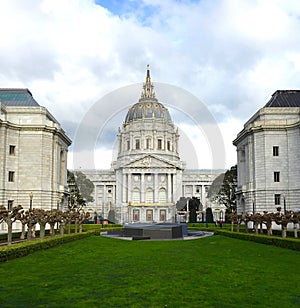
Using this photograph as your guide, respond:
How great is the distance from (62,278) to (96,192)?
101216mm

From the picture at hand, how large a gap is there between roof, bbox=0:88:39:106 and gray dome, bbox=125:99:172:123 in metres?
71.1

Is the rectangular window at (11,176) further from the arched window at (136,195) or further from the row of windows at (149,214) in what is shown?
the arched window at (136,195)

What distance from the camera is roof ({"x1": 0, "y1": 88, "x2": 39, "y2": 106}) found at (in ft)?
179

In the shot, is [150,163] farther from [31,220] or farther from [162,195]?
[31,220]

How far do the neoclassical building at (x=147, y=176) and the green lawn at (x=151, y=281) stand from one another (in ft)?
257

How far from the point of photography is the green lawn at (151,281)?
36.5 feet

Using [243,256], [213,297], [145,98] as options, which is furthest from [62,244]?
[145,98]

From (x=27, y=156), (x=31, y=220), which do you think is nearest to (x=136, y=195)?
(x=27, y=156)

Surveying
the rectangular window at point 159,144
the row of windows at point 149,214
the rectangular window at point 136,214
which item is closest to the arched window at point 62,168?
the rectangular window at point 136,214

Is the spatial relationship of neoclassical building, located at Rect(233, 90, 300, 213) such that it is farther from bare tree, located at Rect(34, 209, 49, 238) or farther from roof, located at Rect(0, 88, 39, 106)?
roof, located at Rect(0, 88, 39, 106)

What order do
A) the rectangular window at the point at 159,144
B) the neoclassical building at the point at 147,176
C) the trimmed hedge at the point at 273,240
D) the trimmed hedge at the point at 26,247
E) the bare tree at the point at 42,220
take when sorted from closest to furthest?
the trimmed hedge at the point at 26,247 < the trimmed hedge at the point at 273,240 < the bare tree at the point at 42,220 < the neoclassical building at the point at 147,176 < the rectangular window at the point at 159,144

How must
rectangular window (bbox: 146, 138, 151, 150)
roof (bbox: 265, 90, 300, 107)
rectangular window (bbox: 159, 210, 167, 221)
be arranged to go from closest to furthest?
roof (bbox: 265, 90, 300, 107) → rectangular window (bbox: 159, 210, 167, 221) → rectangular window (bbox: 146, 138, 151, 150)

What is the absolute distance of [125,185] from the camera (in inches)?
4269

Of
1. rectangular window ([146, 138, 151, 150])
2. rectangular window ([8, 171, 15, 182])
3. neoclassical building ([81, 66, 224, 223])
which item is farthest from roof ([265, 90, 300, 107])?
rectangular window ([146, 138, 151, 150])
